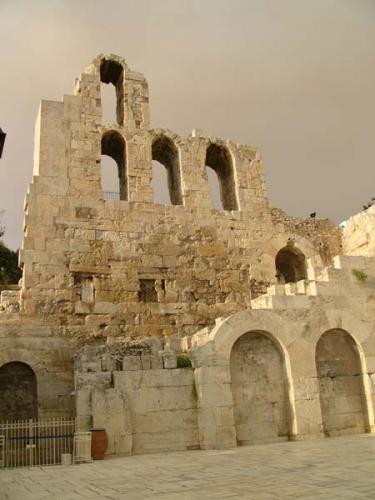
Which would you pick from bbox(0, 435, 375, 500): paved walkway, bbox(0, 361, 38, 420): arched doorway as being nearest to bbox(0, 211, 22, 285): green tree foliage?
bbox(0, 361, 38, 420): arched doorway

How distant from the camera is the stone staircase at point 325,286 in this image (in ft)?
46.0

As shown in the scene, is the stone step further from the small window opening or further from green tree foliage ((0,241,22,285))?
green tree foliage ((0,241,22,285))

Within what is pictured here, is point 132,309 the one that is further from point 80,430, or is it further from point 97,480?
point 97,480

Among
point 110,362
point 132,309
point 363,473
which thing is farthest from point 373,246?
point 363,473

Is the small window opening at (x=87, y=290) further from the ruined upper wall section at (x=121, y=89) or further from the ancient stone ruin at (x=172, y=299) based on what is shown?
the ruined upper wall section at (x=121, y=89)

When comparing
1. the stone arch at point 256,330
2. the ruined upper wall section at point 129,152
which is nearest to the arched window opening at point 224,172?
the ruined upper wall section at point 129,152

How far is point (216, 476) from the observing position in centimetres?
785

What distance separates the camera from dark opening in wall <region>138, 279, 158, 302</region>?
16.0 metres

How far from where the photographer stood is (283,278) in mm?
20562

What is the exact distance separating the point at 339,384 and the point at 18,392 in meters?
8.92

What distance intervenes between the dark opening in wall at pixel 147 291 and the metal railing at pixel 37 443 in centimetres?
466

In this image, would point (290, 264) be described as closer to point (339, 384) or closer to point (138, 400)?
point (339, 384)

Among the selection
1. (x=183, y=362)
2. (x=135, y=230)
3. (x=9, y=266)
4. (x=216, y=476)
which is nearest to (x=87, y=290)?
(x=135, y=230)

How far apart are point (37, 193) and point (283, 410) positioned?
9.73 meters
